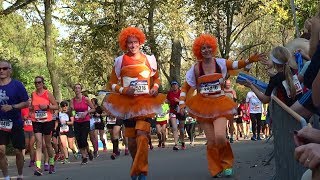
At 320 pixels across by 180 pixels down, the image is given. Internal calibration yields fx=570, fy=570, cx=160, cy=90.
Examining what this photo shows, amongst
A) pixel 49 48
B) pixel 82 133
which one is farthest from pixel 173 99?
pixel 49 48

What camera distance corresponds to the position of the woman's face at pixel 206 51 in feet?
30.2

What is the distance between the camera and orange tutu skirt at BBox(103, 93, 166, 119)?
8188 millimetres

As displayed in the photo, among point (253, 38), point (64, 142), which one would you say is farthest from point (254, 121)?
point (253, 38)

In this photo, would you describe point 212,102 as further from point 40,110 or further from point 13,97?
point 40,110

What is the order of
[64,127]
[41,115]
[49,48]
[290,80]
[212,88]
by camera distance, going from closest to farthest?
[290,80]
[212,88]
[41,115]
[64,127]
[49,48]

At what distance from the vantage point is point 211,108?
8.84m

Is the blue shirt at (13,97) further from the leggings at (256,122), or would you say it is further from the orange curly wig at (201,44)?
the leggings at (256,122)

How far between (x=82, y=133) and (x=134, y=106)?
5.82 m

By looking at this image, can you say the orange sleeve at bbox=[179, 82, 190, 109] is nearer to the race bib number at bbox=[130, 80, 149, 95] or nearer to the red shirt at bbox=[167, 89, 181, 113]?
the race bib number at bbox=[130, 80, 149, 95]

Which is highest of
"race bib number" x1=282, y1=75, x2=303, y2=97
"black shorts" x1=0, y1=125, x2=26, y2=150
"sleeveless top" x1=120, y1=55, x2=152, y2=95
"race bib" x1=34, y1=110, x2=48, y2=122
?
"sleeveless top" x1=120, y1=55, x2=152, y2=95

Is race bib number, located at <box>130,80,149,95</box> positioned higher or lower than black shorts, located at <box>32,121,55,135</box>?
higher

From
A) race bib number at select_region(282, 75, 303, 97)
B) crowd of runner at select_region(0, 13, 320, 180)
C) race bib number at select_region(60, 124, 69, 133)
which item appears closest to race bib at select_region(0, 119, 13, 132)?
crowd of runner at select_region(0, 13, 320, 180)

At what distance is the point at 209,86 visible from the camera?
900cm

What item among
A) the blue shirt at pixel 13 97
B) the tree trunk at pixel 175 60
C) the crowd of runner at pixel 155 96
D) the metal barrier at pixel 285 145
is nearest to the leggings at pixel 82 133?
the crowd of runner at pixel 155 96
